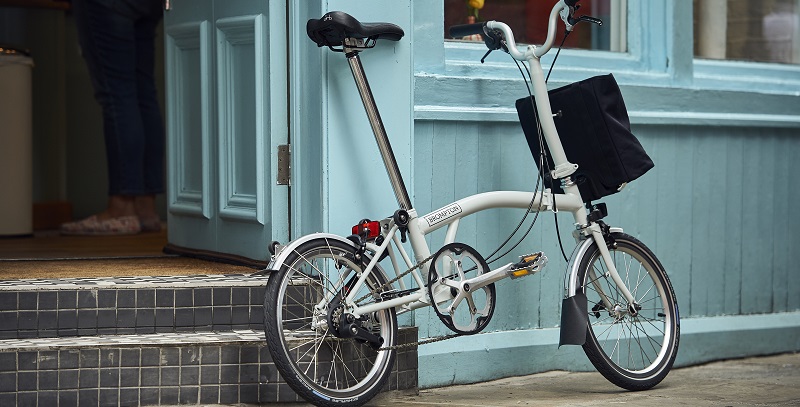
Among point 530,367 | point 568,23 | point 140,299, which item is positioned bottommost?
point 530,367

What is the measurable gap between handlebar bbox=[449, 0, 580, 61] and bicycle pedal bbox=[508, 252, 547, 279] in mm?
695

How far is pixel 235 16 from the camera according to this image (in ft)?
14.9

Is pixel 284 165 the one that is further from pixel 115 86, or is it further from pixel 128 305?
pixel 115 86

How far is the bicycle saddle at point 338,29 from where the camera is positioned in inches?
154

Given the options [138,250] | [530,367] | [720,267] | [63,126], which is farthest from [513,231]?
[63,126]

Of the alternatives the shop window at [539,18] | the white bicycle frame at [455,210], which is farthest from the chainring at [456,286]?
the shop window at [539,18]

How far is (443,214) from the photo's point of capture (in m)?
4.06

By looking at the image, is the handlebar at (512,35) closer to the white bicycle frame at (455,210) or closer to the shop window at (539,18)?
the white bicycle frame at (455,210)

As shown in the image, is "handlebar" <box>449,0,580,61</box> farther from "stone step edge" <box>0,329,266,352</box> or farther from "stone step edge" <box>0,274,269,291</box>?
"stone step edge" <box>0,329,266,352</box>

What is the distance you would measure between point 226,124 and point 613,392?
1682 millimetres

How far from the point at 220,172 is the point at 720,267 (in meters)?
2.15

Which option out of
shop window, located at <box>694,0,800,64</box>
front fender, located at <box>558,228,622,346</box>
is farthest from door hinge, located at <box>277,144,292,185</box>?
shop window, located at <box>694,0,800,64</box>

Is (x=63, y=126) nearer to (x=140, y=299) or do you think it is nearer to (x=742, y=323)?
(x=140, y=299)

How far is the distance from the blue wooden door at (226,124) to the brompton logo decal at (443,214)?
0.60m
